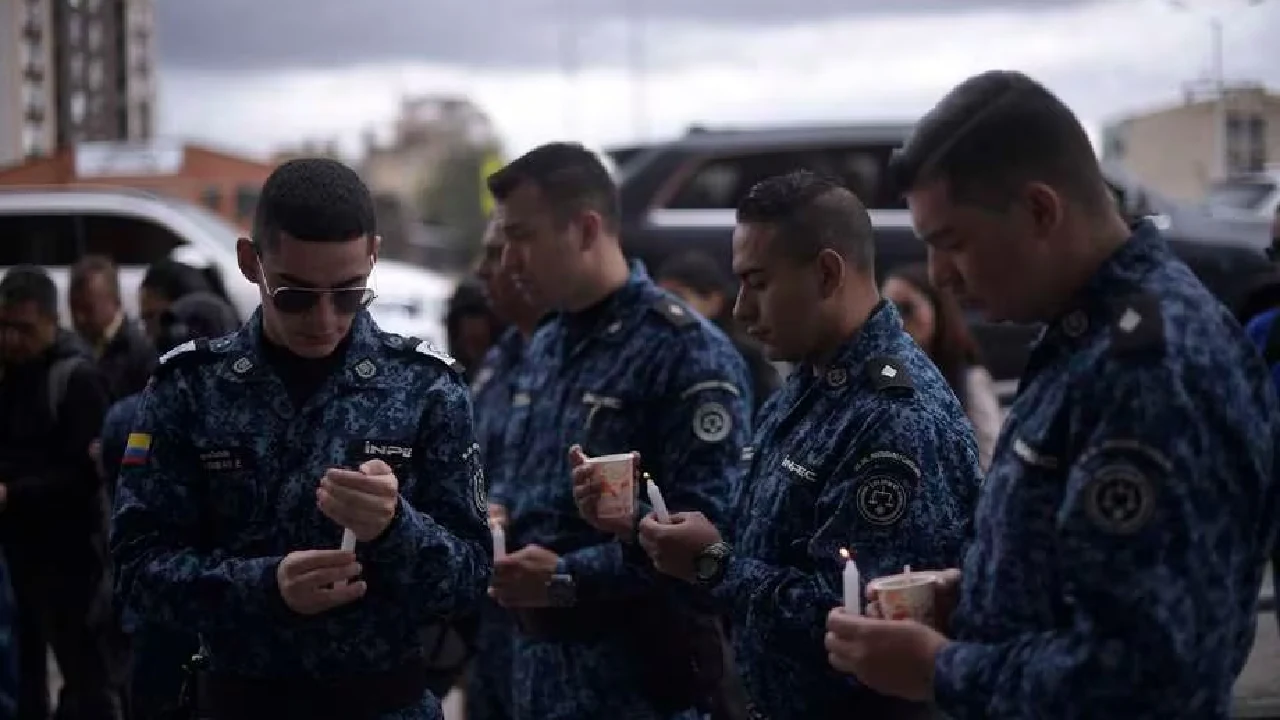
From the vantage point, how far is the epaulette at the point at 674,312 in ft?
14.8

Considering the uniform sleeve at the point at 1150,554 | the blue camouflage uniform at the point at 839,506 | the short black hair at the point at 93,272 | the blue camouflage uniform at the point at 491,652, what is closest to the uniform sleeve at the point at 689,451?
the blue camouflage uniform at the point at 839,506

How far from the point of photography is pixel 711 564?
3.59m

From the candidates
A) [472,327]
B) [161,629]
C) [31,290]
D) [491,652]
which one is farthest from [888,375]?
[472,327]

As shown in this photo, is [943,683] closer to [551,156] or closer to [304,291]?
[304,291]

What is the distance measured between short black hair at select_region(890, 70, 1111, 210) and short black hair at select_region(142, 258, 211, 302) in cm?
509

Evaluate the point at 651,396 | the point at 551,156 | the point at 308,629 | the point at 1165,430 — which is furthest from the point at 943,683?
the point at 551,156

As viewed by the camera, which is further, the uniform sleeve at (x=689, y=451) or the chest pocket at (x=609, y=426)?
the chest pocket at (x=609, y=426)

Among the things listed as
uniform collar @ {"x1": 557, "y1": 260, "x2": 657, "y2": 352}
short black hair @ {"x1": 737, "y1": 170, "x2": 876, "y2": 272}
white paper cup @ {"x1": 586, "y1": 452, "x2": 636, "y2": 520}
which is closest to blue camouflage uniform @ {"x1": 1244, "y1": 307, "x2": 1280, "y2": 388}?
uniform collar @ {"x1": 557, "y1": 260, "x2": 657, "y2": 352}

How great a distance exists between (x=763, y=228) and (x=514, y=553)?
1294mm

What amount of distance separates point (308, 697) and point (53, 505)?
4065 millimetres

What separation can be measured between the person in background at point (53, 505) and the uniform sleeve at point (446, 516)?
398 centimetres

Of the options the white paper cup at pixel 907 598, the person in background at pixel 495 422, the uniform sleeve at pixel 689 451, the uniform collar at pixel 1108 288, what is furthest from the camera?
the person in background at pixel 495 422

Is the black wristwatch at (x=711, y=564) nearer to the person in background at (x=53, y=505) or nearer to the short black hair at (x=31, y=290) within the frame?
the person in background at (x=53, y=505)

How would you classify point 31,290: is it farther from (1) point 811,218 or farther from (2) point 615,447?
(1) point 811,218
